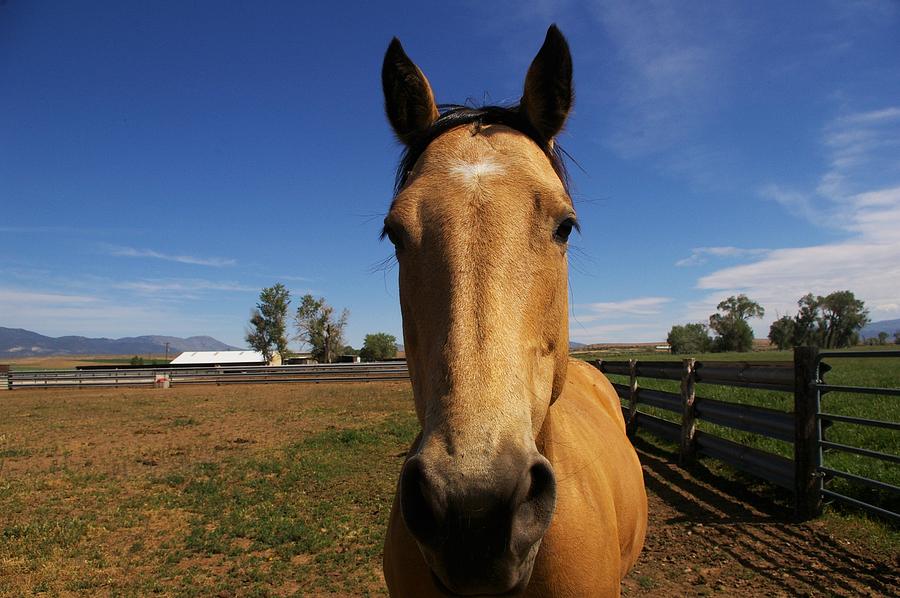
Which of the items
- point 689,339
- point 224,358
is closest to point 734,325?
point 689,339

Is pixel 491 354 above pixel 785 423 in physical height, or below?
above

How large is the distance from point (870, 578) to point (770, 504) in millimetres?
2002

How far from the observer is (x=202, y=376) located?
3388cm

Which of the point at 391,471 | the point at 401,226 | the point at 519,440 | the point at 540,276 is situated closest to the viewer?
the point at 519,440

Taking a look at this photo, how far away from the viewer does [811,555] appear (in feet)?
16.1

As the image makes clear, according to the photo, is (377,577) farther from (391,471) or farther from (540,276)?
(540,276)

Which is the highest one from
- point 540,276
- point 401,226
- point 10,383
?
point 401,226

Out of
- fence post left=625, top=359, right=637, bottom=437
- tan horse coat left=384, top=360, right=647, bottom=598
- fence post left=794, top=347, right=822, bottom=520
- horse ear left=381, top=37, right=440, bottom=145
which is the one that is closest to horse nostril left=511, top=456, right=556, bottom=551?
tan horse coat left=384, top=360, right=647, bottom=598

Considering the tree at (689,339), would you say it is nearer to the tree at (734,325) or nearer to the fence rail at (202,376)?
the tree at (734,325)

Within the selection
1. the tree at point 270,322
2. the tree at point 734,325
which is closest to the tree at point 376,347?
the tree at point 270,322

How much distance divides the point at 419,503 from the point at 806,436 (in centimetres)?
634

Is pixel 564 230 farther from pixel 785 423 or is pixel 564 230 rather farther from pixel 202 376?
pixel 202 376

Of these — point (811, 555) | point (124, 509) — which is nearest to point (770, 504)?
point (811, 555)

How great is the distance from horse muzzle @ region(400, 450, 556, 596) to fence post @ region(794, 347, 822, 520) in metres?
6.02
